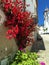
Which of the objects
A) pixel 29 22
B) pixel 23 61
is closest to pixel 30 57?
pixel 23 61

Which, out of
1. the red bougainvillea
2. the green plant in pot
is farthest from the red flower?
the green plant in pot

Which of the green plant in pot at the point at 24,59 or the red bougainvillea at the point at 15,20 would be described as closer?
the red bougainvillea at the point at 15,20

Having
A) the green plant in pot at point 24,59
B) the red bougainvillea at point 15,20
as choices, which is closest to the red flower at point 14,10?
the red bougainvillea at point 15,20

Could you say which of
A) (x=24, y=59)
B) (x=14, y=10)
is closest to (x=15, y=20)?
(x=14, y=10)

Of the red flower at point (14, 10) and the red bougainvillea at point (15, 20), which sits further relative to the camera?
the red flower at point (14, 10)

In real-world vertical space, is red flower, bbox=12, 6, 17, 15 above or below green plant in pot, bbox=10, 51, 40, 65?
above

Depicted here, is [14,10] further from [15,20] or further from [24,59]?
[24,59]

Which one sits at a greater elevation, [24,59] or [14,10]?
[14,10]

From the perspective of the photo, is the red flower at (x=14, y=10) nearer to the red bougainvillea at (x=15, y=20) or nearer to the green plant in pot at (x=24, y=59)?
the red bougainvillea at (x=15, y=20)

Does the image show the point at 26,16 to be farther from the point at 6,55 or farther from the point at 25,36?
the point at 6,55

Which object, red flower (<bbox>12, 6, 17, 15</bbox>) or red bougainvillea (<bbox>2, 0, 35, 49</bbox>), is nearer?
red bougainvillea (<bbox>2, 0, 35, 49</bbox>)

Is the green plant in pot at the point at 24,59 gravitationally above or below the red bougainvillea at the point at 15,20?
below

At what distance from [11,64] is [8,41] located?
0.83 m

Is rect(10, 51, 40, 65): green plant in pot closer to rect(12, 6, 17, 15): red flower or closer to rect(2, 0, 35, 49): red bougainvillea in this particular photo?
rect(2, 0, 35, 49): red bougainvillea
